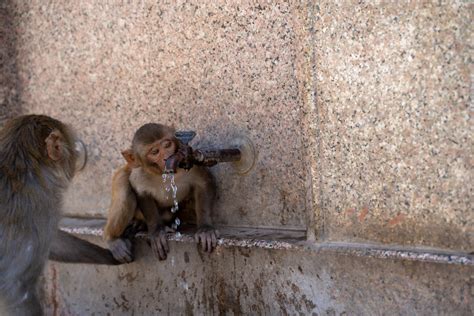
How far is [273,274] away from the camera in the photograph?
13.1 ft

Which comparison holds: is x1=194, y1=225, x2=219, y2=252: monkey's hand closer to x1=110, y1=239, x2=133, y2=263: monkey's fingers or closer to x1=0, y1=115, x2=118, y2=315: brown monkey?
x1=110, y1=239, x2=133, y2=263: monkey's fingers

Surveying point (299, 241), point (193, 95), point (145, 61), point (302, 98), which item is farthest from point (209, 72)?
point (299, 241)

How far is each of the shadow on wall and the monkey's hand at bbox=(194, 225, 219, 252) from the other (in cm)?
239

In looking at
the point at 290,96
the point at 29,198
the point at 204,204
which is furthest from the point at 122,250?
the point at 290,96

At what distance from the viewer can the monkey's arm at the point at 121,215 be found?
4.51 m

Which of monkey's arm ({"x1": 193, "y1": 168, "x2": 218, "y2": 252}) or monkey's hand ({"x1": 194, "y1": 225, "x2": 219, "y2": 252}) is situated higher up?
monkey's arm ({"x1": 193, "y1": 168, "x2": 218, "y2": 252})

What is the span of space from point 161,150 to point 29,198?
32.3 inches

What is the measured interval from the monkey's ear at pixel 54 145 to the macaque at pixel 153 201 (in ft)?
1.75

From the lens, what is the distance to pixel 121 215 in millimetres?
4516

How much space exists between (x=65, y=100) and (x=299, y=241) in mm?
2496

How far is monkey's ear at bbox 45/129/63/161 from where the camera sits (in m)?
3.73

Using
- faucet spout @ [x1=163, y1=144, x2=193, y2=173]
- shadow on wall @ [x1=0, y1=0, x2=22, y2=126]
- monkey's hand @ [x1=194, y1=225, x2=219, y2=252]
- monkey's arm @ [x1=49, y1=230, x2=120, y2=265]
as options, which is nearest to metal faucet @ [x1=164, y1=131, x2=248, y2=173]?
faucet spout @ [x1=163, y1=144, x2=193, y2=173]

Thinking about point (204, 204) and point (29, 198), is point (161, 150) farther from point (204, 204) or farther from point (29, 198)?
point (29, 198)

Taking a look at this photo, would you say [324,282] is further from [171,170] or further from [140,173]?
[140,173]
